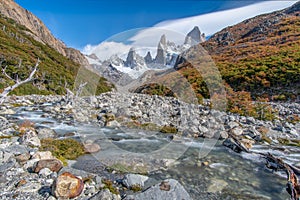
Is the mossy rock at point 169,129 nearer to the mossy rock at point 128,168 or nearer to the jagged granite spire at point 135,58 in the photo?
the jagged granite spire at point 135,58

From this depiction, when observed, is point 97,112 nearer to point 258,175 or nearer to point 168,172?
point 168,172

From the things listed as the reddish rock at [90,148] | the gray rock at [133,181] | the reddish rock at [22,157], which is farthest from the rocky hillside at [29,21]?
the gray rock at [133,181]

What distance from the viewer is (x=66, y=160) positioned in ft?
20.2

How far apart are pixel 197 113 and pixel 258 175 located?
816 centimetres

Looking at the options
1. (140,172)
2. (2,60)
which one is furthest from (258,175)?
(2,60)

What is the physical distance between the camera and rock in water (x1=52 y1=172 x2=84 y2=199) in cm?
391

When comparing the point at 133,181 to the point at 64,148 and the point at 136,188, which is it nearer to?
the point at 136,188

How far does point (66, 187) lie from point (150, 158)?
3446 mm

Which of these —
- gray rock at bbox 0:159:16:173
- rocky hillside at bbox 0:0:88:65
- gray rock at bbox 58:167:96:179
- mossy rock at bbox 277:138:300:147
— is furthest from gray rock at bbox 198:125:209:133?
rocky hillside at bbox 0:0:88:65

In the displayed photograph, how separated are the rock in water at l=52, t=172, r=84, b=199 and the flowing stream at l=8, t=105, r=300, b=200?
4.76 feet

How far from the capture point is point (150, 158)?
700 cm

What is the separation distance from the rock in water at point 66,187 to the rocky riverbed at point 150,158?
18 mm

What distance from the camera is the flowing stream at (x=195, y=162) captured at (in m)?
5.05

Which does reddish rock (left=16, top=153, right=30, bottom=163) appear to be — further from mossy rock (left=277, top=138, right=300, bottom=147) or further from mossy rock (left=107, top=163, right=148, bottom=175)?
mossy rock (left=277, top=138, right=300, bottom=147)
